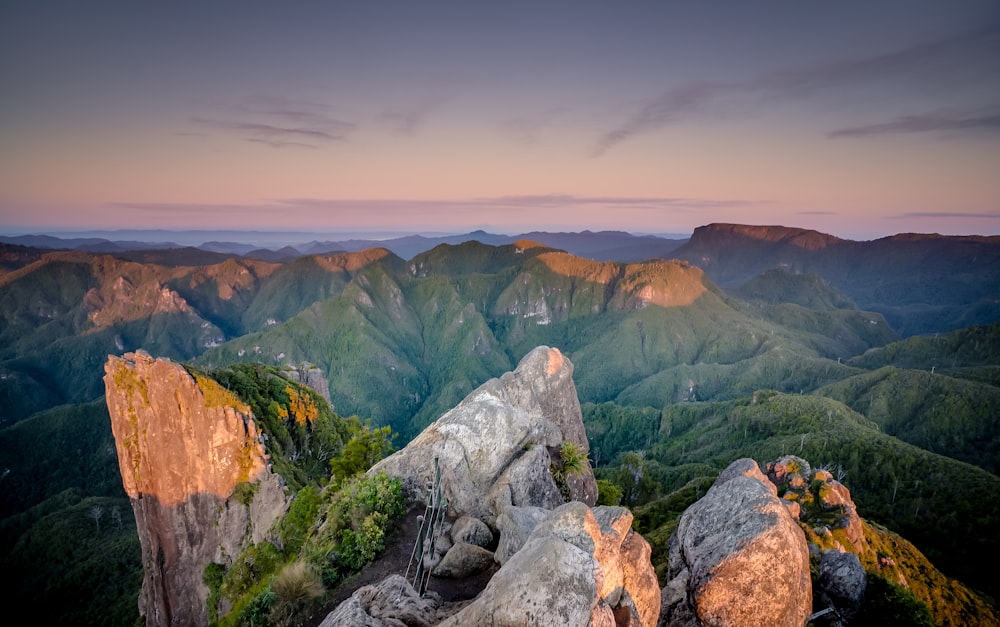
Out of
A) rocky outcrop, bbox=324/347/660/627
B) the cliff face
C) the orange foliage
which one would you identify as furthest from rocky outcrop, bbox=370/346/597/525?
the orange foliage

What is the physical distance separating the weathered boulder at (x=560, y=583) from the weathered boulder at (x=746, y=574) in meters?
4.20

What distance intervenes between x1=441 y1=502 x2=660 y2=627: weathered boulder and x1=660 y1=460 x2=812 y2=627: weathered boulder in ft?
13.8

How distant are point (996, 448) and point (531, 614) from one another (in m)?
197

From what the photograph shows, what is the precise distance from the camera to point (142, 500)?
136 feet

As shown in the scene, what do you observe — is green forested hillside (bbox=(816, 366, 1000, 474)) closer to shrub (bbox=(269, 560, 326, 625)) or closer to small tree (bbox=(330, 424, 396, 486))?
small tree (bbox=(330, 424, 396, 486))

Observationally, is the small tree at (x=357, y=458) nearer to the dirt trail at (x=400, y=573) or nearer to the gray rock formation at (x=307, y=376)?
the dirt trail at (x=400, y=573)

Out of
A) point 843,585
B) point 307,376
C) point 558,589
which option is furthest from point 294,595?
point 307,376

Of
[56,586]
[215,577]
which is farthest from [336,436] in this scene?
[56,586]

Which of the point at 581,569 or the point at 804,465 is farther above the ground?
the point at 581,569

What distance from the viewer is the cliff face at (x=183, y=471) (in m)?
39.9

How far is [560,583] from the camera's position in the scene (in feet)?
28.6

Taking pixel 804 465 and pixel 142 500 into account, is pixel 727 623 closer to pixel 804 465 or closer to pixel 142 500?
pixel 142 500

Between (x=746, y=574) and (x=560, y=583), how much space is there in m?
8.76

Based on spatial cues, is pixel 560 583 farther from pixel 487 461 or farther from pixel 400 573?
pixel 487 461
